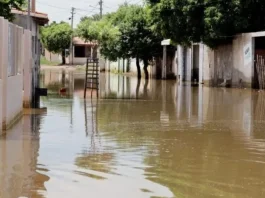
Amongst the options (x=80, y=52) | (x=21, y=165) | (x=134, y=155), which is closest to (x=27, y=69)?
(x=134, y=155)

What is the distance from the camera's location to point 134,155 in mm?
8859

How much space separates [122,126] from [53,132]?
176cm

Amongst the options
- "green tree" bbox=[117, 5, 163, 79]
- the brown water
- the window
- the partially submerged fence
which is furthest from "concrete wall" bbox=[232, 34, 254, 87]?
the window

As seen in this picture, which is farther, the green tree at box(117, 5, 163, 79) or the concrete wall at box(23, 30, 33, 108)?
the green tree at box(117, 5, 163, 79)

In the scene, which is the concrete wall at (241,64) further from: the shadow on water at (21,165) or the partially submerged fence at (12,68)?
the shadow on water at (21,165)

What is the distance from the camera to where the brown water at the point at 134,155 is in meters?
6.72

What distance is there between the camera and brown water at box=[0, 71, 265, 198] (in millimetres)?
6723

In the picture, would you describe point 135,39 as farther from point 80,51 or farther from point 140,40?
point 80,51

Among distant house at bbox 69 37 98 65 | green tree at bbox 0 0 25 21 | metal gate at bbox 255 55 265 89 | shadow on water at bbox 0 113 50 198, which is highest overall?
distant house at bbox 69 37 98 65

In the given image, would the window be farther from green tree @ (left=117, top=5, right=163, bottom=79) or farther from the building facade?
the building facade

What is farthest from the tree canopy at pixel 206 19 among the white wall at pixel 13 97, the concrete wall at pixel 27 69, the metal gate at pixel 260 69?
the white wall at pixel 13 97

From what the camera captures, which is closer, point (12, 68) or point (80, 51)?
point (12, 68)

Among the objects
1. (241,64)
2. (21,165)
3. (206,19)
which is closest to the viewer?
(21,165)

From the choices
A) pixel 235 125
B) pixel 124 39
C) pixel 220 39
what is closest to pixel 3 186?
pixel 235 125
